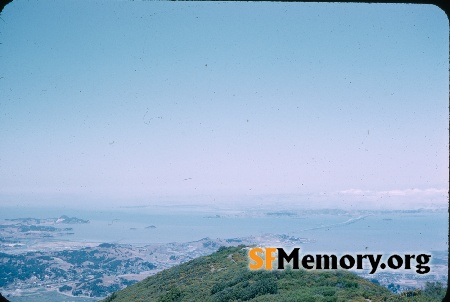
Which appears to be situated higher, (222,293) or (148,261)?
(222,293)

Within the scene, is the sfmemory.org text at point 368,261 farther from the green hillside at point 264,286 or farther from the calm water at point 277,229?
the calm water at point 277,229

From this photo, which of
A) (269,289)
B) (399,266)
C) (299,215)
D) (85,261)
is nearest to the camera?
(399,266)

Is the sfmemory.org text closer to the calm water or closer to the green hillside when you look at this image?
the green hillside

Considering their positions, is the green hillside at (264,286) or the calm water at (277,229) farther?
the calm water at (277,229)

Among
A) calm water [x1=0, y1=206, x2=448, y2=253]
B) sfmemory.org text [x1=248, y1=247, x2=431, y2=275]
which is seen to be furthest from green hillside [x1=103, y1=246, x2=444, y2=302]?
calm water [x1=0, y1=206, x2=448, y2=253]

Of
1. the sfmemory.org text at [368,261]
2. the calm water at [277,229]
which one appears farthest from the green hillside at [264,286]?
the calm water at [277,229]

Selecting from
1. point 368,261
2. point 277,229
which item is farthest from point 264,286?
point 277,229

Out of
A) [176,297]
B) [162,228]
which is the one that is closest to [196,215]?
[162,228]

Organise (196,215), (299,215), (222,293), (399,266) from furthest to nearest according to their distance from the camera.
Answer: (196,215)
(299,215)
(222,293)
(399,266)

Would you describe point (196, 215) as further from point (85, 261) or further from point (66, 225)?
point (85, 261)
